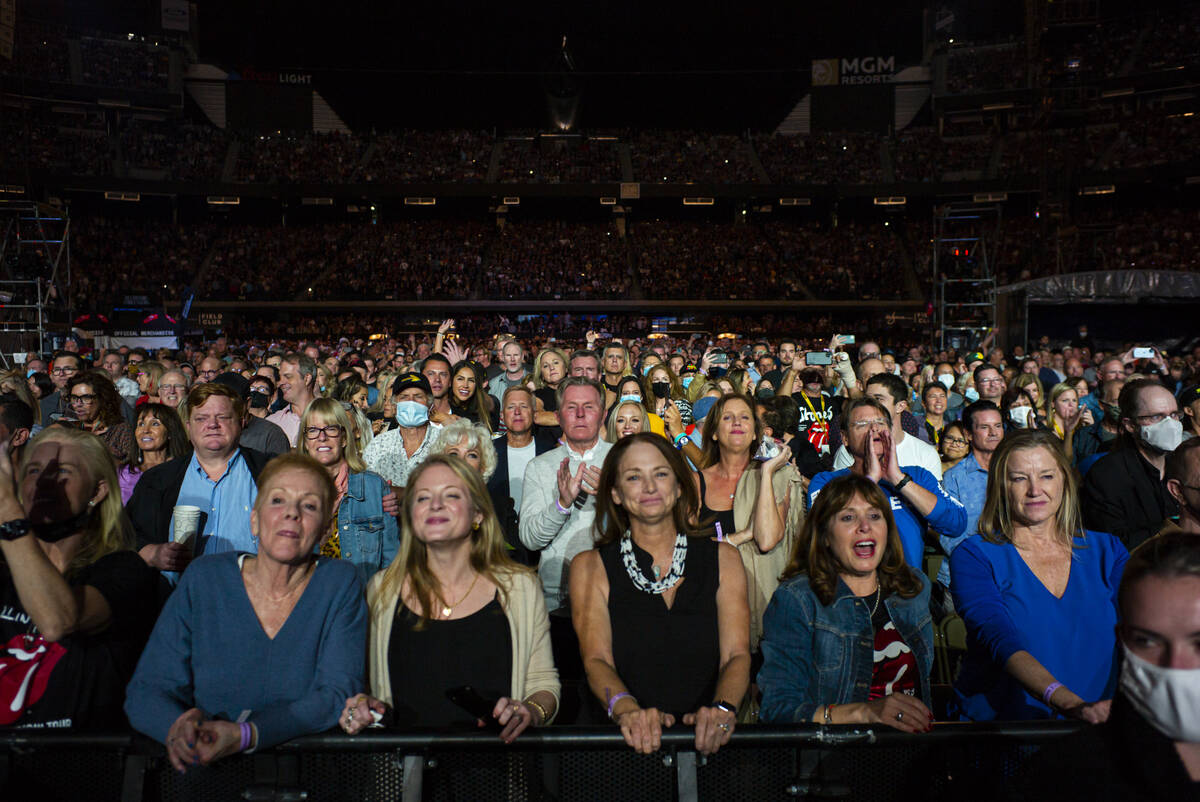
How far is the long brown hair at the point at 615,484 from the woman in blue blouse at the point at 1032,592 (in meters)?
0.90

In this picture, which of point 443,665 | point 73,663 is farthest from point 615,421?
point 73,663

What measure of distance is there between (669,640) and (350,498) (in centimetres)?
220

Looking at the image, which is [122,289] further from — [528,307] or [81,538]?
[81,538]

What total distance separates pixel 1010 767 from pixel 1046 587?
0.73 metres

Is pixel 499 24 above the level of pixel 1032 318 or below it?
above

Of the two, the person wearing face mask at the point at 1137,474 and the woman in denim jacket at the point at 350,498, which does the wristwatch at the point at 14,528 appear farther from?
the person wearing face mask at the point at 1137,474

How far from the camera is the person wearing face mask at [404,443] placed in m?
5.09

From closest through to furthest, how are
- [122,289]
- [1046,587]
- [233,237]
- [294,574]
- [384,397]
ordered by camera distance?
[294,574], [1046,587], [384,397], [122,289], [233,237]

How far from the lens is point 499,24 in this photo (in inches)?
1444

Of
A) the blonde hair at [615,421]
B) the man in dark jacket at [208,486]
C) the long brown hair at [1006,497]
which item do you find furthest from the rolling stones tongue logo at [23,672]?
the blonde hair at [615,421]

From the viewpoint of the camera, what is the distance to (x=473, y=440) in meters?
4.55

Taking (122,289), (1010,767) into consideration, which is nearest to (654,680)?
(1010,767)

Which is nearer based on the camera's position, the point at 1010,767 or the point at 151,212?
the point at 1010,767

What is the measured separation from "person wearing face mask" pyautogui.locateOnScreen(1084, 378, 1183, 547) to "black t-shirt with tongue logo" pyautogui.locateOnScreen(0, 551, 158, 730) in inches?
167
